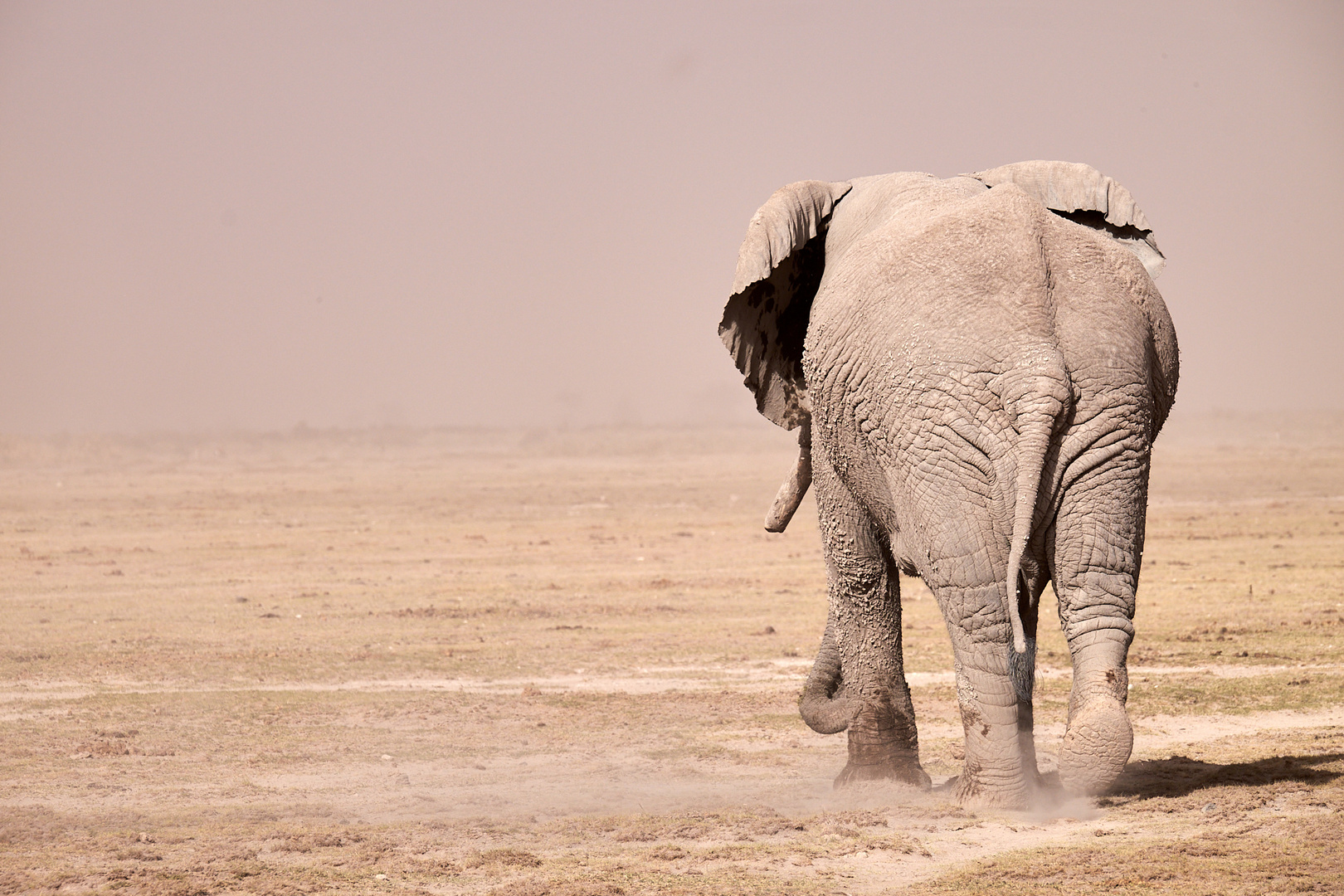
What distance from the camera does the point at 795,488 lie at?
8797 mm

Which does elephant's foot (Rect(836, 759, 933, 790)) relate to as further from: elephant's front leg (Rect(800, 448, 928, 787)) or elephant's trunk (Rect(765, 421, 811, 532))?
elephant's trunk (Rect(765, 421, 811, 532))

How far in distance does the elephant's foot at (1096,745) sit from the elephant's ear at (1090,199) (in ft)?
7.50

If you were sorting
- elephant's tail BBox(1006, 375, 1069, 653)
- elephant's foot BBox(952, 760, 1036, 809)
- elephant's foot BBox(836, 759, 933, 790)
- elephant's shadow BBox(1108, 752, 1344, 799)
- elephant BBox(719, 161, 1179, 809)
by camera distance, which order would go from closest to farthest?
elephant's tail BBox(1006, 375, 1069, 653)
elephant BBox(719, 161, 1179, 809)
elephant's foot BBox(952, 760, 1036, 809)
elephant's shadow BBox(1108, 752, 1344, 799)
elephant's foot BBox(836, 759, 933, 790)

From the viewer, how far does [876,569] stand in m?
7.77

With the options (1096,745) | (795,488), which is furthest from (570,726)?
(1096,745)

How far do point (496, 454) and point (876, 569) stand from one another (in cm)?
6874

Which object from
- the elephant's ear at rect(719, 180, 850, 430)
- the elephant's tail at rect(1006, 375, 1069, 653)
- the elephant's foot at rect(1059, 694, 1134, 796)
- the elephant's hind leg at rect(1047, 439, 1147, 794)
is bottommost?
the elephant's foot at rect(1059, 694, 1134, 796)

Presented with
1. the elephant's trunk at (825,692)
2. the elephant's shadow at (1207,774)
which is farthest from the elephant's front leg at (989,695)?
the elephant's trunk at (825,692)

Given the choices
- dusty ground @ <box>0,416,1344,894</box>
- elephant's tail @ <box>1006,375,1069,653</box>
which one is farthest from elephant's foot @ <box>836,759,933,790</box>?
elephant's tail @ <box>1006,375,1069,653</box>

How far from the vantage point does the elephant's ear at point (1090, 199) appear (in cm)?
705

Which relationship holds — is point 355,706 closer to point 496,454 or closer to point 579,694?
point 579,694

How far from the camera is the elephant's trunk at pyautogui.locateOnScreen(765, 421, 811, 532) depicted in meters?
8.53

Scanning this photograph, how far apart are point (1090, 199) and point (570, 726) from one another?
18.4 feet

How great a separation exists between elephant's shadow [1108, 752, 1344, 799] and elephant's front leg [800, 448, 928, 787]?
3.89ft
